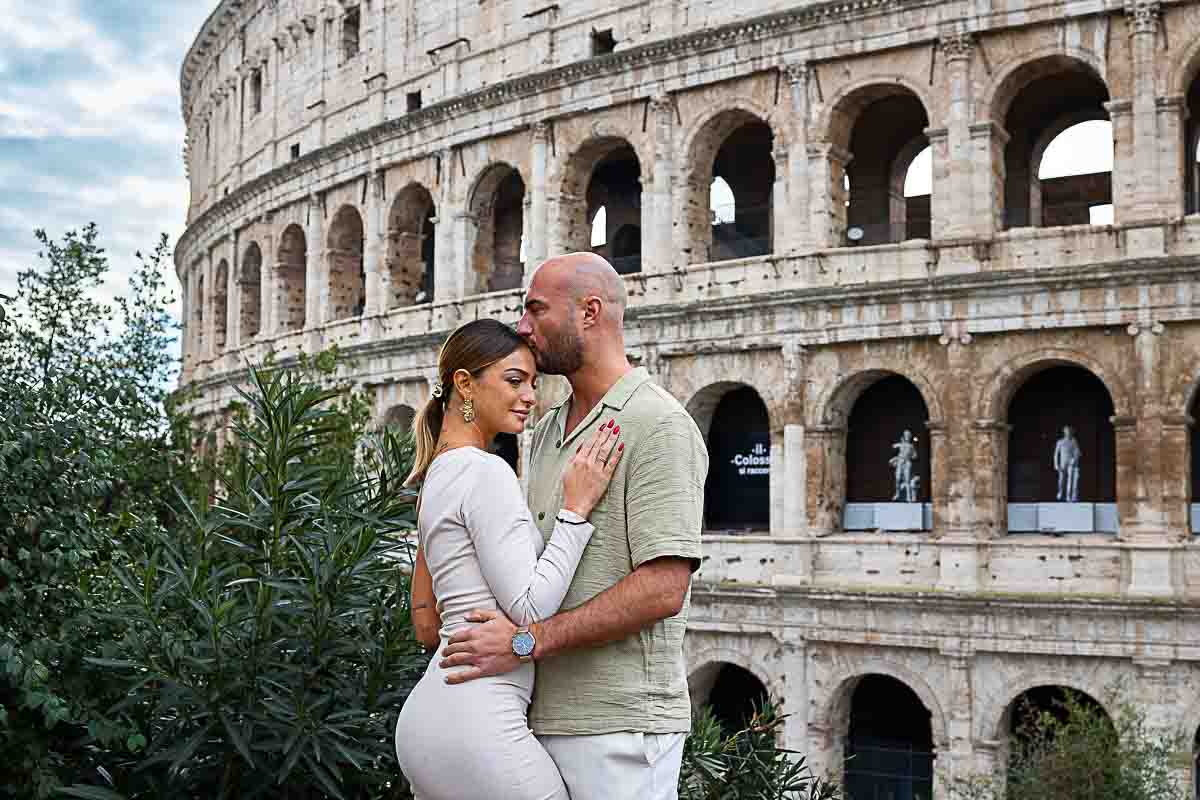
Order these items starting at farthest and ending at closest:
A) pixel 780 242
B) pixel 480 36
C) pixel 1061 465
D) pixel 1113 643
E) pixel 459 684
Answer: pixel 480 36, pixel 780 242, pixel 1061 465, pixel 1113 643, pixel 459 684

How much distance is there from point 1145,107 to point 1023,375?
399cm

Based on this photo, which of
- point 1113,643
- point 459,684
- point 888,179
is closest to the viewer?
point 459,684

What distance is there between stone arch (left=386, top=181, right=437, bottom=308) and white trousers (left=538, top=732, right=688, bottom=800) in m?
24.0

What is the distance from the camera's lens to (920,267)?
66.0 feet

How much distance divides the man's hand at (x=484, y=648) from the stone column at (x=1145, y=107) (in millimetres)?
16971

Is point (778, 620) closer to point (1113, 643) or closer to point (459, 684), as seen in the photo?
point (1113, 643)

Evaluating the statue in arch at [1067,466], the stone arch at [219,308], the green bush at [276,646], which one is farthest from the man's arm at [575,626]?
the stone arch at [219,308]

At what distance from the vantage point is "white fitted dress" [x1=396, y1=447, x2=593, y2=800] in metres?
3.67

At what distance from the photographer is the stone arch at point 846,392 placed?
20.1 metres

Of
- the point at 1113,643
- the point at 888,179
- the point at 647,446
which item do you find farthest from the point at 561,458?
the point at 888,179

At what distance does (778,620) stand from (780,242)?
583cm

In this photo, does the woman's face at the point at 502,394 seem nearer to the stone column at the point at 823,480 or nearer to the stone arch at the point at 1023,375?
the stone arch at the point at 1023,375

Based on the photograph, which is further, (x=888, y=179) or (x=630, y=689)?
(x=888, y=179)

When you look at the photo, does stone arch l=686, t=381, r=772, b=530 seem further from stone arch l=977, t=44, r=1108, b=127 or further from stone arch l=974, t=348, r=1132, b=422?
stone arch l=977, t=44, r=1108, b=127
